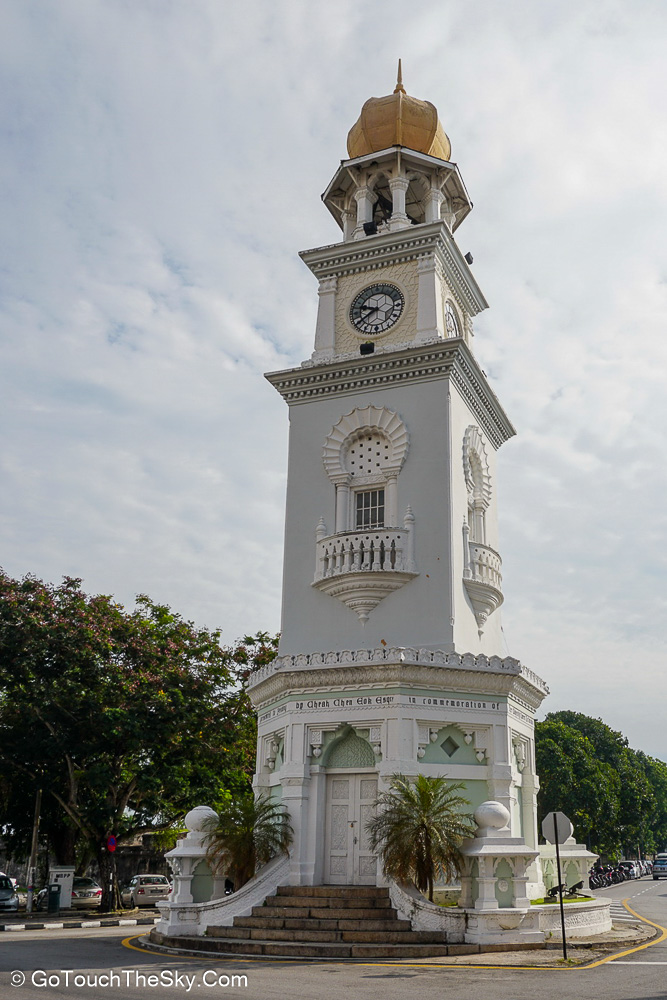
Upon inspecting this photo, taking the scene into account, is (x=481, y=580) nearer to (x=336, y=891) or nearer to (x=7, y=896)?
(x=336, y=891)

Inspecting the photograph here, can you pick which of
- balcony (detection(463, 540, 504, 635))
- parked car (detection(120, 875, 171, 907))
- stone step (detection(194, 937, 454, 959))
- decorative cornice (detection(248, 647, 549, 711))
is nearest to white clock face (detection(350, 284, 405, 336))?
balcony (detection(463, 540, 504, 635))

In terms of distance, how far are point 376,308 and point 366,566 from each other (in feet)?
29.4

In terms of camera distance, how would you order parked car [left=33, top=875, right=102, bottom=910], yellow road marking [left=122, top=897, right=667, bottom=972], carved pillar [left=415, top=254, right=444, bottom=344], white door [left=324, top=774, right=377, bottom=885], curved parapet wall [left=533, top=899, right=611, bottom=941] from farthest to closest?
parked car [left=33, top=875, right=102, bottom=910] < carved pillar [left=415, top=254, right=444, bottom=344] < white door [left=324, top=774, right=377, bottom=885] < curved parapet wall [left=533, top=899, right=611, bottom=941] < yellow road marking [left=122, top=897, right=667, bottom=972]

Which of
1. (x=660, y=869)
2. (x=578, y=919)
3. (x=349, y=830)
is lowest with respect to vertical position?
(x=578, y=919)

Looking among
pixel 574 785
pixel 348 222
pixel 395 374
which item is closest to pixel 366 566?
pixel 395 374

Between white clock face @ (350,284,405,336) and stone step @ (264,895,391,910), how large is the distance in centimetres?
1655

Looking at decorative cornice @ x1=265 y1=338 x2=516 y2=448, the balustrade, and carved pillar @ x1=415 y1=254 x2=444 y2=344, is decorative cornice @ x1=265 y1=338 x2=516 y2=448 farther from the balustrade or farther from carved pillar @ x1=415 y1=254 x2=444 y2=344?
the balustrade

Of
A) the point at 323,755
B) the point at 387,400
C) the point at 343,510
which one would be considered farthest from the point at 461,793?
the point at 387,400

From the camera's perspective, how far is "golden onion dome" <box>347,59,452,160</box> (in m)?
30.5

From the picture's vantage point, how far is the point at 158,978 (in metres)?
13.9

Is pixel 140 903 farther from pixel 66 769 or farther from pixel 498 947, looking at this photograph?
pixel 498 947

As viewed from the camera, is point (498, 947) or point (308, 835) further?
point (308, 835)

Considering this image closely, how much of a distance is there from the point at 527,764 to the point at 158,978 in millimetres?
13063

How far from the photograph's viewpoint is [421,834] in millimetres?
18812
